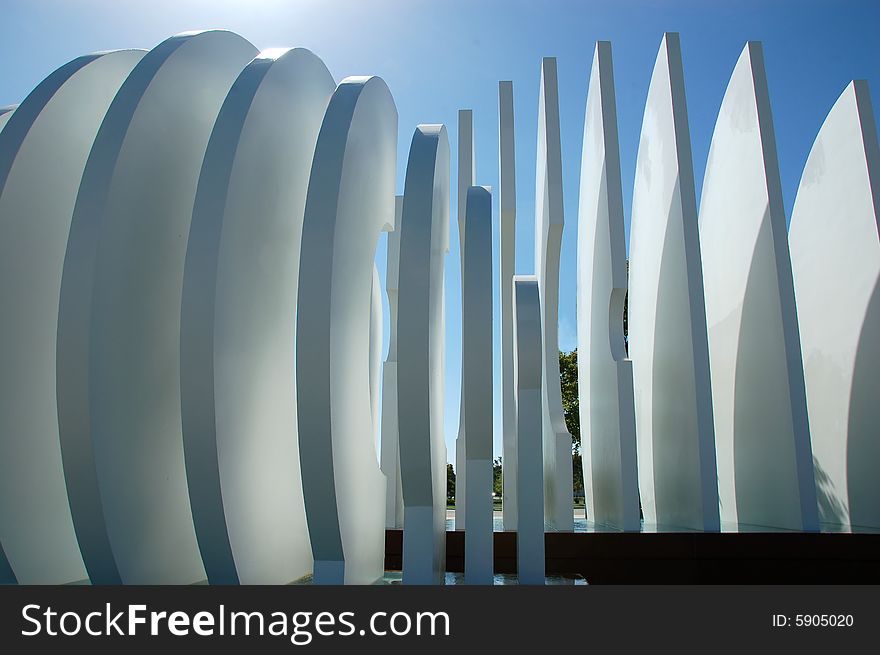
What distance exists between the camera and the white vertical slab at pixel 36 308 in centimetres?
709

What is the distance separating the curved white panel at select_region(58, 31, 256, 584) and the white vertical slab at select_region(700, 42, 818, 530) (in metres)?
8.77

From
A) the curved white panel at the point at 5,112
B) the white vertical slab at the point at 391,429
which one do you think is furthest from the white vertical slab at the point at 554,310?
the curved white panel at the point at 5,112

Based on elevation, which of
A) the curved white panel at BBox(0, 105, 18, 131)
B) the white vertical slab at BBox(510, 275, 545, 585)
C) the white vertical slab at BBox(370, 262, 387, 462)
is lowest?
the white vertical slab at BBox(510, 275, 545, 585)

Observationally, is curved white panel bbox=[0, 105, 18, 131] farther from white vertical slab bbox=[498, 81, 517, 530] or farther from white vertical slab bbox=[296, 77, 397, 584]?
white vertical slab bbox=[498, 81, 517, 530]

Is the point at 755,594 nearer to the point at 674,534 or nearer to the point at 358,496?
the point at 358,496

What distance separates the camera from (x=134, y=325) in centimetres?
710

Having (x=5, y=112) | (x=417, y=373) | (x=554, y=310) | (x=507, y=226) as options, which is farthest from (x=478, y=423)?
(x=507, y=226)

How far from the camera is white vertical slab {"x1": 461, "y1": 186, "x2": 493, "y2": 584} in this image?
24.0ft

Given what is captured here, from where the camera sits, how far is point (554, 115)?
47.6ft

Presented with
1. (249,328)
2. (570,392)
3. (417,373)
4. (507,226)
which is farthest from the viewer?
(570,392)

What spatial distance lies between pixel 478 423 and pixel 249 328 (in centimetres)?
241

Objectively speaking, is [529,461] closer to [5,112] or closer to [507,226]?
[5,112]

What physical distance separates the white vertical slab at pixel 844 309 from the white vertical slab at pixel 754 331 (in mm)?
1605

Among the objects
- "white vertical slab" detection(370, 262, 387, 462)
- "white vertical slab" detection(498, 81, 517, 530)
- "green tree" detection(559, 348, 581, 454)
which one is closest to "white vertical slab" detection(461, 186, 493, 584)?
"white vertical slab" detection(498, 81, 517, 530)
